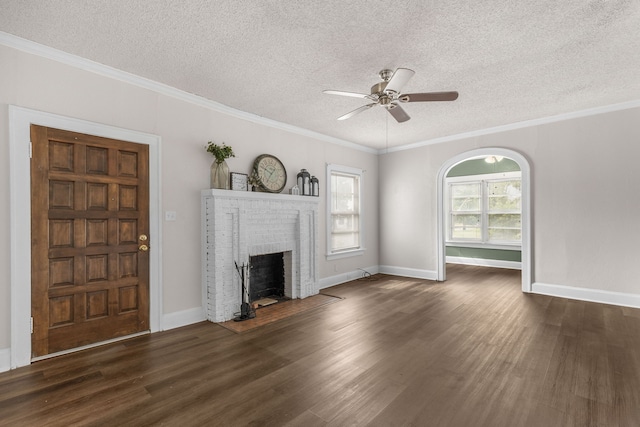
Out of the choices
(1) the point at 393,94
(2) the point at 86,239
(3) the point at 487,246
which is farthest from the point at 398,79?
(3) the point at 487,246

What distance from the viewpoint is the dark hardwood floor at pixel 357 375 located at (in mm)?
1949

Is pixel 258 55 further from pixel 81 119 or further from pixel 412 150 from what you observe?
pixel 412 150

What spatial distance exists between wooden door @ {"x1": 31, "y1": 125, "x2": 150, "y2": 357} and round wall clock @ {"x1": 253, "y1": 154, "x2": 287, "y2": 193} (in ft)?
4.67

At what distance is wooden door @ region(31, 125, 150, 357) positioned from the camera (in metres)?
2.70

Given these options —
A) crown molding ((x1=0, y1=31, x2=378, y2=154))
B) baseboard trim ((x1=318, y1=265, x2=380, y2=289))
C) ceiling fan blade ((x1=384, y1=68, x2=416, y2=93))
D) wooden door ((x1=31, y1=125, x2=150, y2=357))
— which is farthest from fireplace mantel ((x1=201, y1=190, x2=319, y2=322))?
ceiling fan blade ((x1=384, y1=68, x2=416, y2=93))

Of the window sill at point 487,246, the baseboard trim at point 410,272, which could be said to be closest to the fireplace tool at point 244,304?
the baseboard trim at point 410,272

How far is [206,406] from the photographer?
2.05m

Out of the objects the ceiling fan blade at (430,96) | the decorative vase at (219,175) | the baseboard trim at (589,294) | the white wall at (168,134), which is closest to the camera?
the white wall at (168,134)

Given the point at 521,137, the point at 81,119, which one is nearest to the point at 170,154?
the point at 81,119

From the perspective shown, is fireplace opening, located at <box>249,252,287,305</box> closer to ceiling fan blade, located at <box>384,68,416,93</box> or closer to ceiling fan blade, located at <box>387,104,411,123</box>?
ceiling fan blade, located at <box>387,104,411,123</box>

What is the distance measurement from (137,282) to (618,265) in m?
6.14

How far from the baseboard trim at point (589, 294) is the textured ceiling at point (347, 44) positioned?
2655mm

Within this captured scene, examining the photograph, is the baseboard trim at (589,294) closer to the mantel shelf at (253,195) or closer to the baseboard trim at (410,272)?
the baseboard trim at (410,272)

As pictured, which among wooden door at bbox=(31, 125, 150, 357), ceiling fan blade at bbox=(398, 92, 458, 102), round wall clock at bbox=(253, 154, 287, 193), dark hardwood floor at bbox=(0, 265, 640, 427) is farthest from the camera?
round wall clock at bbox=(253, 154, 287, 193)
